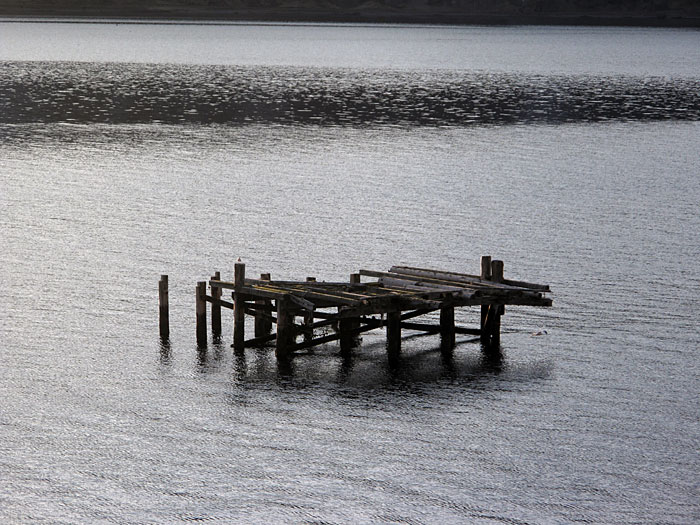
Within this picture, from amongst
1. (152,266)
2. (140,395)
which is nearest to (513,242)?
(152,266)

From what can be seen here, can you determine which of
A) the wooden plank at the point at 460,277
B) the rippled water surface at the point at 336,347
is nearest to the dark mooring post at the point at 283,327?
the rippled water surface at the point at 336,347

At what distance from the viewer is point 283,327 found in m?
34.9

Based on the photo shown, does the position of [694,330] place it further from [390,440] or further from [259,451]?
[259,451]

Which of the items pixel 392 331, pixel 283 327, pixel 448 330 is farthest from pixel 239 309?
pixel 448 330

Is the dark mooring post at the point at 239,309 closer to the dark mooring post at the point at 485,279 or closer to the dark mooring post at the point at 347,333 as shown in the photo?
the dark mooring post at the point at 347,333

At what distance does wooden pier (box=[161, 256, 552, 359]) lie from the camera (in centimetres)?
3466

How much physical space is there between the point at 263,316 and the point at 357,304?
12.0ft

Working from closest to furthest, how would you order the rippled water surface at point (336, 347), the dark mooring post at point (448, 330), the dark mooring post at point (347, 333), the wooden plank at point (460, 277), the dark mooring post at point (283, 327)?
the rippled water surface at point (336, 347) < the dark mooring post at point (283, 327) < the dark mooring post at point (347, 333) < the dark mooring post at point (448, 330) < the wooden plank at point (460, 277)

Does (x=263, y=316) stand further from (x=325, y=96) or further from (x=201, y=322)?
(x=325, y=96)

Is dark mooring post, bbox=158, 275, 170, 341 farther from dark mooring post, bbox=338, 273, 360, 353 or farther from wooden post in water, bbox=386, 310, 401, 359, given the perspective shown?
wooden post in water, bbox=386, 310, 401, 359

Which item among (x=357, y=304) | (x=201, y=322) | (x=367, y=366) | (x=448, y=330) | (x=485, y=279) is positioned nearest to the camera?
(x=357, y=304)

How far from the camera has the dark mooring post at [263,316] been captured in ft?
119

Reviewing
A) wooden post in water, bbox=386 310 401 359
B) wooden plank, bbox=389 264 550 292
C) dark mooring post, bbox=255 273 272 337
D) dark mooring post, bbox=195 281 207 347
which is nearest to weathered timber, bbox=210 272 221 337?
dark mooring post, bbox=195 281 207 347

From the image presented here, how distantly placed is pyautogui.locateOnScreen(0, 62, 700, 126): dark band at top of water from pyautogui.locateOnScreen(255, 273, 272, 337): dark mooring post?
68.1 metres
